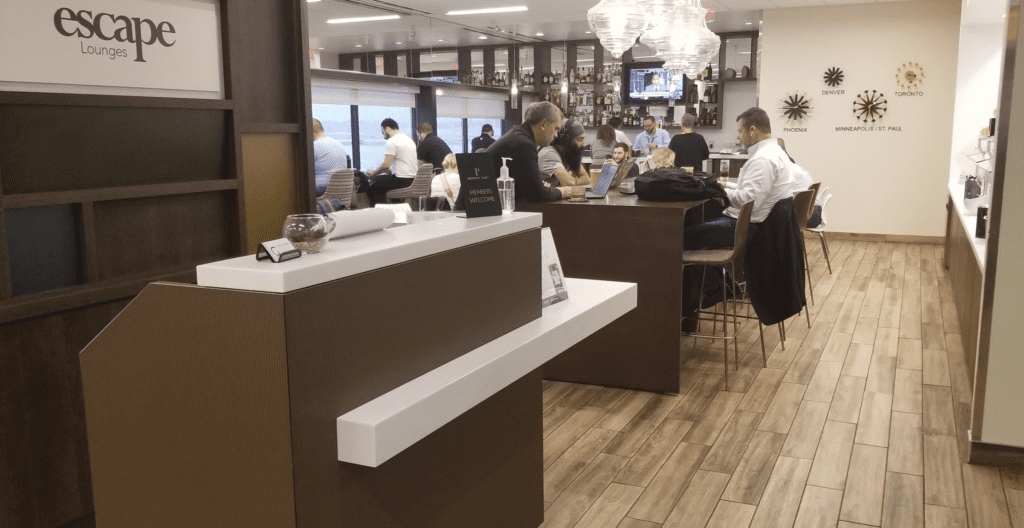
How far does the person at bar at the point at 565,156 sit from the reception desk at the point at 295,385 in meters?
3.57

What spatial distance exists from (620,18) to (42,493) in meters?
4.51

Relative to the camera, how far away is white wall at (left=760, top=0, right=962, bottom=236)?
9664mm

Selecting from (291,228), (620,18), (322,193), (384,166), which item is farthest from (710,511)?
(384,166)

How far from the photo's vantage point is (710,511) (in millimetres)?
3074

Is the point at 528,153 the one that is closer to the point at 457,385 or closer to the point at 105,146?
the point at 105,146

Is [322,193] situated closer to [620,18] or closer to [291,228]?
[620,18]

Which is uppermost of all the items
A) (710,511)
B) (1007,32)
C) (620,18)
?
(620,18)

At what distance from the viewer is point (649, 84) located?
1320 centimetres

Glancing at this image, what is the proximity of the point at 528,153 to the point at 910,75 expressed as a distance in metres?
7.26

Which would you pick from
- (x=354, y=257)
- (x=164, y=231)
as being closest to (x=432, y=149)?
(x=164, y=231)

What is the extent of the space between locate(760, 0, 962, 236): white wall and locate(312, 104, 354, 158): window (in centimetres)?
592

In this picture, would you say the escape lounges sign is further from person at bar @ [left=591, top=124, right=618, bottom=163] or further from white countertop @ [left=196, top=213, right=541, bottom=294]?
person at bar @ [left=591, top=124, right=618, bottom=163]

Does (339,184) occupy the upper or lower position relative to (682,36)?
lower

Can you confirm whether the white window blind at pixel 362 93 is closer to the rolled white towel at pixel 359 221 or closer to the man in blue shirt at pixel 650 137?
the man in blue shirt at pixel 650 137
